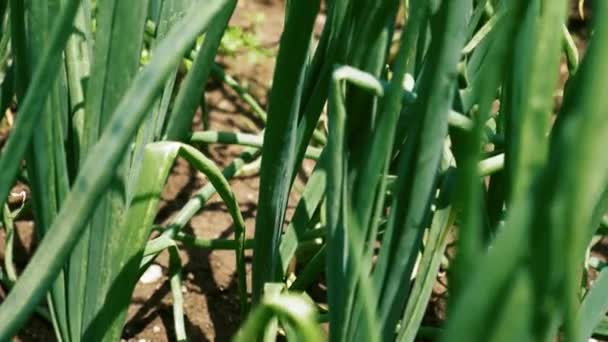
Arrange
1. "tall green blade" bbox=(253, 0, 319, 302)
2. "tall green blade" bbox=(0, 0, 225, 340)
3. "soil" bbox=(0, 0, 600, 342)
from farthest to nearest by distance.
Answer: "soil" bbox=(0, 0, 600, 342)
"tall green blade" bbox=(253, 0, 319, 302)
"tall green blade" bbox=(0, 0, 225, 340)

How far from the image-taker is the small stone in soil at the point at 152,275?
55.0 inches

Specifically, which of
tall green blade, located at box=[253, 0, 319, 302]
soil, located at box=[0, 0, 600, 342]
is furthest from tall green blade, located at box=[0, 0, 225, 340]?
soil, located at box=[0, 0, 600, 342]

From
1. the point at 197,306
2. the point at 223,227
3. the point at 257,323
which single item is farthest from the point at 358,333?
the point at 223,227

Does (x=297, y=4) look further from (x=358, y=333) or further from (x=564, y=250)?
(x=564, y=250)

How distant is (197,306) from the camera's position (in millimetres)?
1364

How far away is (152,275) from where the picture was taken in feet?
4.61

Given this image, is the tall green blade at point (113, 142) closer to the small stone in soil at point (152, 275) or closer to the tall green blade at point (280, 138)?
the tall green blade at point (280, 138)

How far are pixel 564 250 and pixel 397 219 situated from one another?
1.22ft

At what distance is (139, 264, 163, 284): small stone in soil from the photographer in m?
1.40

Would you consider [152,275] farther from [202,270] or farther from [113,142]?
[113,142]

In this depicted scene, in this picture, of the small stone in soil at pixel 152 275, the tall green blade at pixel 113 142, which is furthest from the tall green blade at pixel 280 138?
the small stone in soil at pixel 152 275

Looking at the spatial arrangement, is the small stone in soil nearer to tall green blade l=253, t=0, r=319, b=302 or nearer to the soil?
the soil

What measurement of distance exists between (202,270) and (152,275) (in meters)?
0.07

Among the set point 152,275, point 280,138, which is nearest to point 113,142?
point 280,138
